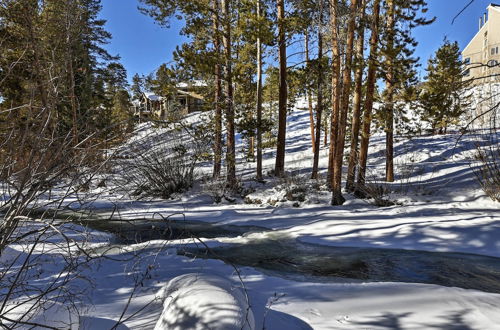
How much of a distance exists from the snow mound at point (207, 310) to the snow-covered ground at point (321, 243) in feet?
0.67

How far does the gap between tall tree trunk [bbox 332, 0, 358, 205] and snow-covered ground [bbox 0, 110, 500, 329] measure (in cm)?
54

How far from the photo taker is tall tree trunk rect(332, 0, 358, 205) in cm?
749

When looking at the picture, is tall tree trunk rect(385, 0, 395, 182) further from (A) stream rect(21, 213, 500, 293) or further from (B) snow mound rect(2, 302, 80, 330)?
(B) snow mound rect(2, 302, 80, 330)

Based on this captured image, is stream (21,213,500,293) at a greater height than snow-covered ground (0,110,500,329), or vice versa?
snow-covered ground (0,110,500,329)

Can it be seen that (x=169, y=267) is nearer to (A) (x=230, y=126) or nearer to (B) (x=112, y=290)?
(B) (x=112, y=290)

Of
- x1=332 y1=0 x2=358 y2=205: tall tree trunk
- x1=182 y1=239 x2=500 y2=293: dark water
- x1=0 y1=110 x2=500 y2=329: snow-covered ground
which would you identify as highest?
x1=332 y1=0 x2=358 y2=205: tall tree trunk

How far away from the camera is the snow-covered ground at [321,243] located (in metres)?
2.68

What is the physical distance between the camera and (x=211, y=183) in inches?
425

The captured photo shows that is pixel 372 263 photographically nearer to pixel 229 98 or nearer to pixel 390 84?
pixel 229 98

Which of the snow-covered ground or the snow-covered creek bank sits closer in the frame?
the snow-covered ground

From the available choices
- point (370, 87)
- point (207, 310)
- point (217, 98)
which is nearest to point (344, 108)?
point (370, 87)

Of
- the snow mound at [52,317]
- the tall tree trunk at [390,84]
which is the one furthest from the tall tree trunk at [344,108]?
the snow mound at [52,317]

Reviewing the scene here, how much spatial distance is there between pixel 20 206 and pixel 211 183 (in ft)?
30.3

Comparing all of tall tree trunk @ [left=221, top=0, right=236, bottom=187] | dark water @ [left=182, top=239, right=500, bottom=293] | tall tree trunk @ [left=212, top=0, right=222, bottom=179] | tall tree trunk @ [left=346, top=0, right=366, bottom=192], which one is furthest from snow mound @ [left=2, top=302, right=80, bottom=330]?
tall tree trunk @ [left=212, top=0, right=222, bottom=179]
